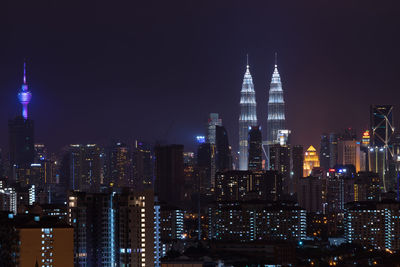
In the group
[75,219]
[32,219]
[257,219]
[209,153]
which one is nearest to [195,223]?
[257,219]

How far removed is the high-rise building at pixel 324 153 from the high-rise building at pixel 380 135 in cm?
211

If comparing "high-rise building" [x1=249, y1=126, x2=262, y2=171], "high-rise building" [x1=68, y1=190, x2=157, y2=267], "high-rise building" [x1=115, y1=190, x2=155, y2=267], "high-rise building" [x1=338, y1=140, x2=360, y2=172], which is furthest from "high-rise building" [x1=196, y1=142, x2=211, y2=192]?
"high-rise building" [x1=115, y1=190, x2=155, y2=267]

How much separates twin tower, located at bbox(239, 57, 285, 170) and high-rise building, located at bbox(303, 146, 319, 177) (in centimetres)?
181

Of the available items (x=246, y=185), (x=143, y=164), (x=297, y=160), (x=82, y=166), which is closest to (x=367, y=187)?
(x=246, y=185)

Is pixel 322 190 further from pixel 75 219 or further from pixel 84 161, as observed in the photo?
pixel 75 219

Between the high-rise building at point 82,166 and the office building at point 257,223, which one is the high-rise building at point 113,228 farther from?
the high-rise building at point 82,166

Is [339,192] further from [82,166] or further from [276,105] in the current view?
[276,105]

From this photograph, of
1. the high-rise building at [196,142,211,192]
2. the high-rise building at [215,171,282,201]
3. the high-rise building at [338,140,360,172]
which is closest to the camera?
the high-rise building at [215,171,282,201]

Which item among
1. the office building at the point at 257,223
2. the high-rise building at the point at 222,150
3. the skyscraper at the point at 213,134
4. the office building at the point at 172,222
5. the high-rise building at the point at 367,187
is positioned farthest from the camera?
the high-rise building at the point at 222,150

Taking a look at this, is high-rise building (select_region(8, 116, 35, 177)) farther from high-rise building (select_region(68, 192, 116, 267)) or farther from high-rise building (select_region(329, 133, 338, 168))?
high-rise building (select_region(68, 192, 116, 267))

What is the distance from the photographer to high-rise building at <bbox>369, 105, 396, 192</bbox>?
5438 centimetres

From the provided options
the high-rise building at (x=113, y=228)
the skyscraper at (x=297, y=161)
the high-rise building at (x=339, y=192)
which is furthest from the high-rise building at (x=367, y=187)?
the high-rise building at (x=113, y=228)

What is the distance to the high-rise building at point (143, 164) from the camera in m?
42.9

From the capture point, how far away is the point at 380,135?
57219 millimetres
